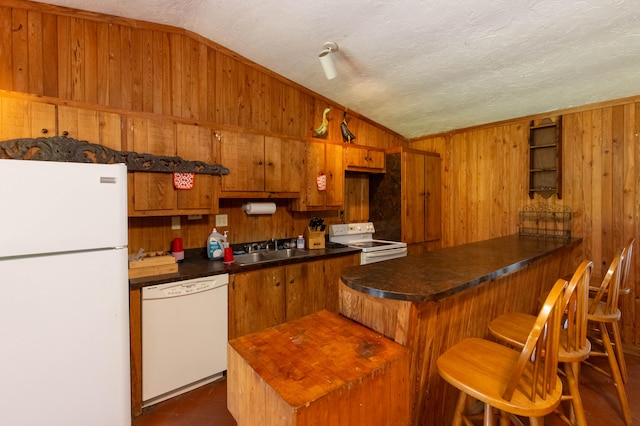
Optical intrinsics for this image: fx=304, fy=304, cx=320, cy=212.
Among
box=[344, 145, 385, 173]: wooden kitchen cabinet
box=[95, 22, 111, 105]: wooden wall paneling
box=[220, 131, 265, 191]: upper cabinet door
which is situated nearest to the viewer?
box=[95, 22, 111, 105]: wooden wall paneling

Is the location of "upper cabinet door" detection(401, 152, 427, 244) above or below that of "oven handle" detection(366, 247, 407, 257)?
above

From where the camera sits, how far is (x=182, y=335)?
2113 mm

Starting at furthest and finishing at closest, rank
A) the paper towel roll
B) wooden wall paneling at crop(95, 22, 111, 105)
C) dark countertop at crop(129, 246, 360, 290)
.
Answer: the paper towel roll, wooden wall paneling at crop(95, 22, 111, 105), dark countertop at crop(129, 246, 360, 290)

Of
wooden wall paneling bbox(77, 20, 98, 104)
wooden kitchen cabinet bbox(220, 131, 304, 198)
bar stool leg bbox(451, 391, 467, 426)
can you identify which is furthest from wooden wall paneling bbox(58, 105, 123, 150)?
bar stool leg bbox(451, 391, 467, 426)

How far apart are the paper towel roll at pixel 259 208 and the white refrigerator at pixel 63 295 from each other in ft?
4.06

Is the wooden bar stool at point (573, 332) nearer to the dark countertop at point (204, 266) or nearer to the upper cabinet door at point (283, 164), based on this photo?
the dark countertop at point (204, 266)

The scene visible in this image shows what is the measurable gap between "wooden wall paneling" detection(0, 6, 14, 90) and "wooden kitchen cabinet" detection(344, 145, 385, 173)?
270 cm

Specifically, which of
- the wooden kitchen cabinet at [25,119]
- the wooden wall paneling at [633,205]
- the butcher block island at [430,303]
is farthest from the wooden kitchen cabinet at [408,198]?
the wooden kitchen cabinet at [25,119]

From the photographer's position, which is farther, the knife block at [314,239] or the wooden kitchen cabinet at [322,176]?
the knife block at [314,239]

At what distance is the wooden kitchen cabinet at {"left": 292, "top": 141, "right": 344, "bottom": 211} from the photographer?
3.05 metres

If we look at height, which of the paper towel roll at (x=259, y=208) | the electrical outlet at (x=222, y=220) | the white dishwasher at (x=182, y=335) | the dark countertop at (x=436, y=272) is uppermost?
the paper towel roll at (x=259, y=208)

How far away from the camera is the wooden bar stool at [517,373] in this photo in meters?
1.03

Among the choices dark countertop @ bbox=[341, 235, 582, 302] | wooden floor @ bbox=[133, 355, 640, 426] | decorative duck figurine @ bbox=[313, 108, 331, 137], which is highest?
decorative duck figurine @ bbox=[313, 108, 331, 137]

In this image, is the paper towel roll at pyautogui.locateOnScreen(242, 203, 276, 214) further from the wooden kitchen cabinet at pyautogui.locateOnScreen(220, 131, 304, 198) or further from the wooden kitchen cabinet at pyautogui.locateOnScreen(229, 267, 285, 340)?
the wooden kitchen cabinet at pyautogui.locateOnScreen(229, 267, 285, 340)
